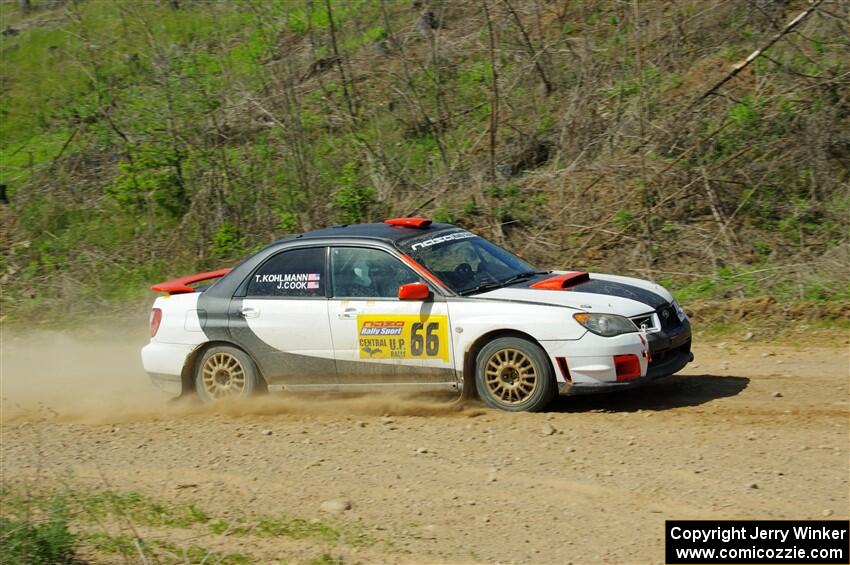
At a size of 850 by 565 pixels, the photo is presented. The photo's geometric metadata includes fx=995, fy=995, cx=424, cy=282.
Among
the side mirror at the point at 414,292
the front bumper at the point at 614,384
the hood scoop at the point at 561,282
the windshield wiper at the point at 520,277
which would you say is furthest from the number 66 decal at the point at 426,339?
the front bumper at the point at 614,384

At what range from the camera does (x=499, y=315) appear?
8.27m

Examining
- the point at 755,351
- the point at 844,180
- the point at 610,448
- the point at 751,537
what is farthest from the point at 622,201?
the point at 751,537

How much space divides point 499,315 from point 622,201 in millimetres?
6851

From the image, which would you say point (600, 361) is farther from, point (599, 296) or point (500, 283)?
point (500, 283)

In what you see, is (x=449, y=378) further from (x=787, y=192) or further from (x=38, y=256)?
(x=38, y=256)

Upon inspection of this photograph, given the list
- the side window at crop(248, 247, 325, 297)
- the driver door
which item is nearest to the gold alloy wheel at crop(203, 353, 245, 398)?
the side window at crop(248, 247, 325, 297)

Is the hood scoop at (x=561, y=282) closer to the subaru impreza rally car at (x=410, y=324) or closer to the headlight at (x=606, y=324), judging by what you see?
the subaru impreza rally car at (x=410, y=324)

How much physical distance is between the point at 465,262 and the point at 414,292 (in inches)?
34.0

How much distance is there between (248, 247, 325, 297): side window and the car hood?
1.57m

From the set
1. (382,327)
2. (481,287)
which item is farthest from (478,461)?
(481,287)

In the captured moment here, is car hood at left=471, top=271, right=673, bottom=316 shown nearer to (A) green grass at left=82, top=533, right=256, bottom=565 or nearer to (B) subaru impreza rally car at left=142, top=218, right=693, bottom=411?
(B) subaru impreza rally car at left=142, top=218, right=693, bottom=411

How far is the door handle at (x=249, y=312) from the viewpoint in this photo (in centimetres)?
925

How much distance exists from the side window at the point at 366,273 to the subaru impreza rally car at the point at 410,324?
12mm

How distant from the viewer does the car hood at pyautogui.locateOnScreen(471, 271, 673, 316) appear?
8.19 meters
